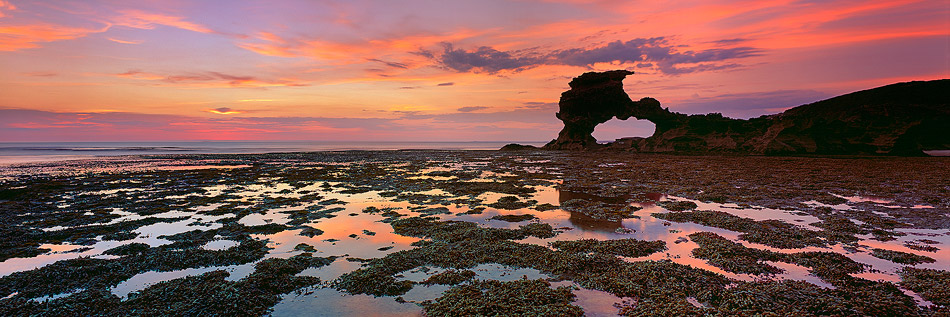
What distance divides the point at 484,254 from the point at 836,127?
57643 mm

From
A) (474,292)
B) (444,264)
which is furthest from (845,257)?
(444,264)

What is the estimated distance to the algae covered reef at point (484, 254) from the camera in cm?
629

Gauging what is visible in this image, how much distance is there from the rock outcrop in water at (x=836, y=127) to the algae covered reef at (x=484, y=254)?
109ft

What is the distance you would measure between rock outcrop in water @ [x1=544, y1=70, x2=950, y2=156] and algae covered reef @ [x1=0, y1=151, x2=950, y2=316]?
109 feet

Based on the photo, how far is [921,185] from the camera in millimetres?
18641

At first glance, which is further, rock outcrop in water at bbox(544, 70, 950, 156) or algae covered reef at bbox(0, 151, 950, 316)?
rock outcrop in water at bbox(544, 70, 950, 156)

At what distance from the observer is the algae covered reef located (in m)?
6.29

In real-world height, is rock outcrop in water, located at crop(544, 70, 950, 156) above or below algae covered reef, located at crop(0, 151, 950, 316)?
above

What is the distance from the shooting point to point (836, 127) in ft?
147

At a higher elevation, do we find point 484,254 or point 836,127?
point 836,127

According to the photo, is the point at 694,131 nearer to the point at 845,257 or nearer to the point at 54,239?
the point at 845,257

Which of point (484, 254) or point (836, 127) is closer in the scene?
point (484, 254)

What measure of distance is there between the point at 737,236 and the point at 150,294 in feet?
46.3

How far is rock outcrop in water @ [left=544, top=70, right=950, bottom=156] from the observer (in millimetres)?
40156
